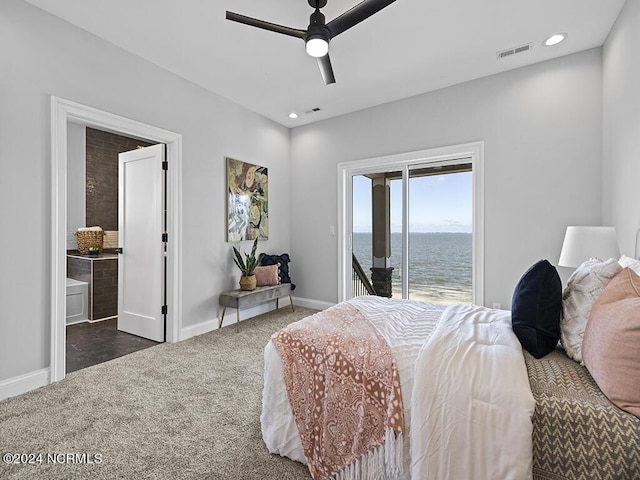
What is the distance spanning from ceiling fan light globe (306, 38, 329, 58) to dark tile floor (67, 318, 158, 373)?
317 centimetres

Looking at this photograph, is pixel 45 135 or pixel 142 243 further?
pixel 142 243

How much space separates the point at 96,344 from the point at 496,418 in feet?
12.3

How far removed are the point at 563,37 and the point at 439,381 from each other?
319 cm

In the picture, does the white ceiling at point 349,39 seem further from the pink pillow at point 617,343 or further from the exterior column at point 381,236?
the pink pillow at point 617,343

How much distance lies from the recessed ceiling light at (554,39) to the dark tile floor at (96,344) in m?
4.77

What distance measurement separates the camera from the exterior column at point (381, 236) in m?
4.25

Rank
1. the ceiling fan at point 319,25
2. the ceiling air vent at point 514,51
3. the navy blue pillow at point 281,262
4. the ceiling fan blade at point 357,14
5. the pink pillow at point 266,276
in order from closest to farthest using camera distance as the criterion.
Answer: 1. the ceiling fan blade at point 357,14
2. the ceiling fan at point 319,25
3. the ceiling air vent at point 514,51
4. the pink pillow at point 266,276
5. the navy blue pillow at point 281,262

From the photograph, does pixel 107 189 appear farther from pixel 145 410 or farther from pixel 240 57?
pixel 145 410

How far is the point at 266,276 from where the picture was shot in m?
4.14

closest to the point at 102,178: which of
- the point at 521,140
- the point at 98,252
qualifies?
the point at 98,252

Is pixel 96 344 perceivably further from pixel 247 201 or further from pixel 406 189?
pixel 406 189

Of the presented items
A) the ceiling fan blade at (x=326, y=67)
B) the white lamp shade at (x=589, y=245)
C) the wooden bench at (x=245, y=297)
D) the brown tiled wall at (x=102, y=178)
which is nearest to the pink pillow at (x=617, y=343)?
the white lamp shade at (x=589, y=245)

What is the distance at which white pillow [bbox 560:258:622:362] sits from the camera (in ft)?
4.63

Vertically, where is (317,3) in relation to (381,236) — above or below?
above
